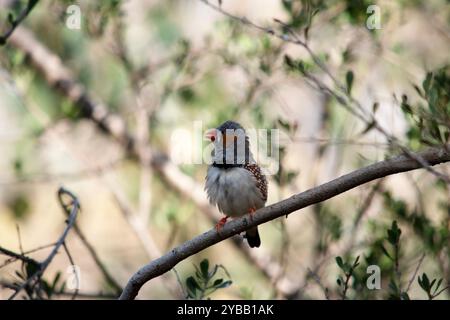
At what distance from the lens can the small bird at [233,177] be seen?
14.1ft

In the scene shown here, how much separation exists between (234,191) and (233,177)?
100 mm

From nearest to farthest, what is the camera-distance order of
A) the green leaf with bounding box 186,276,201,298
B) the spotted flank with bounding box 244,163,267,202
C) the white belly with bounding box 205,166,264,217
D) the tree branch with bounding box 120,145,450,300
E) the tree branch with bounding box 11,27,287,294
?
the tree branch with bounding box 120,145,450,300 < the green leaf with bounding box 186,276,201,298 < the white belly with bounding box 205,166,264,217 < the spotted flank with bounding box 244,163,267,202 < the tree branch with bounding box 11,27,287,294

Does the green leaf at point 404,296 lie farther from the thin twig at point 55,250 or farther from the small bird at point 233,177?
the thin twig at point 55,250

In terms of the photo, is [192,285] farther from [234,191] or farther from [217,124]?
[217,124]

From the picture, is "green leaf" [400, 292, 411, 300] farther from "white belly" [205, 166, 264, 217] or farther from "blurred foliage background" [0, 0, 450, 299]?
"white belly" [205, 166, 264, 217]

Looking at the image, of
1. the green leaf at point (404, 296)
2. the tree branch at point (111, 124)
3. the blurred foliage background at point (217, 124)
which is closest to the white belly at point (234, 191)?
the blurred foliage background at point (217, 124)

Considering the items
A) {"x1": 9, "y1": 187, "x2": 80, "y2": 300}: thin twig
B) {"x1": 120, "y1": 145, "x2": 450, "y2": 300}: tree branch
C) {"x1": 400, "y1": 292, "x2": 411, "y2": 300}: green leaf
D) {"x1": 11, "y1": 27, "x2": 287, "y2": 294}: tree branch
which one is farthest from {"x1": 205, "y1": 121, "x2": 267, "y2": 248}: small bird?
{"x1": 11, "y1": 27, "x2": 287, "y2": 294}: tree branch

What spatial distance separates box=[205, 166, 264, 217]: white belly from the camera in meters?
4.30

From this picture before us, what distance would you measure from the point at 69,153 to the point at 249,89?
1.98 m

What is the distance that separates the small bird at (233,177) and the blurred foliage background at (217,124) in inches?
13.4

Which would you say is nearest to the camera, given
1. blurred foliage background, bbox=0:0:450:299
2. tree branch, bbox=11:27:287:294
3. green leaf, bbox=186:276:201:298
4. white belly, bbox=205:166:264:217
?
green leaf, bbox=186:276:201:298

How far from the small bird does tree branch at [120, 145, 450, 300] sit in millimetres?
713
